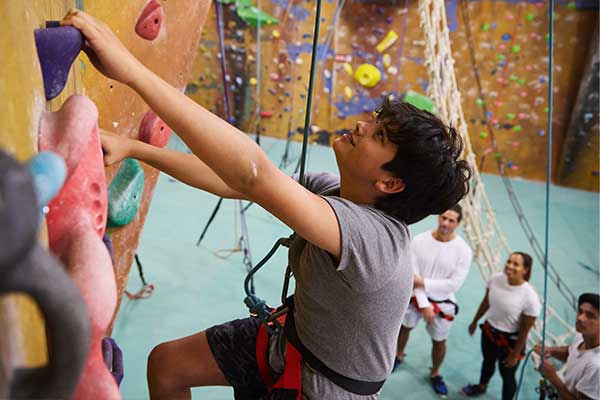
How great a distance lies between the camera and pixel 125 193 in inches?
35.3

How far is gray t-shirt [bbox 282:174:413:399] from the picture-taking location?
81 cm

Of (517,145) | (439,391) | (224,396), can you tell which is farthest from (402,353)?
(517,145)

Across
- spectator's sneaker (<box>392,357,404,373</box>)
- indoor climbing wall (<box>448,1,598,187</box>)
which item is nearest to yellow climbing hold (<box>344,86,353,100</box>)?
indoor climbing wall (<box>448,1,598,187</box>)

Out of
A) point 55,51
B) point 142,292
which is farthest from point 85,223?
point 142,292

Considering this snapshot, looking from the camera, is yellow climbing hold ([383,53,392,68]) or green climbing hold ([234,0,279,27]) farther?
yellow climbing hold ([383,53,392,68])

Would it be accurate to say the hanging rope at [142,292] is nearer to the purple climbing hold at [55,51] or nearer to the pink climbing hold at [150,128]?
the pink climbing hold at [150,128]

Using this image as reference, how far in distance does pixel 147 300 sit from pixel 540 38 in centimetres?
493

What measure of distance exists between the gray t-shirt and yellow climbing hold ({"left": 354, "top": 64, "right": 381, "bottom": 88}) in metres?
5.41

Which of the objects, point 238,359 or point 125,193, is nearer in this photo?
point 125,193

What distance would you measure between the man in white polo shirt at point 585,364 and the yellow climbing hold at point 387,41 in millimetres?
4594

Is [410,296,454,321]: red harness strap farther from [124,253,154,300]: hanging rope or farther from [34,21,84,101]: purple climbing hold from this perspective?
[34,21,84,101]: purple climbing hold

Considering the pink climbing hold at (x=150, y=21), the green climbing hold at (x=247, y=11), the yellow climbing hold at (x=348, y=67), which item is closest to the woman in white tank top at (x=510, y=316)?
the pink climbing hold at (x=150, y=21)

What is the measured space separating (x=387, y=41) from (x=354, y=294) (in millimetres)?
5544

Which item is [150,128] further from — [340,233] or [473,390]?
[473,390]
